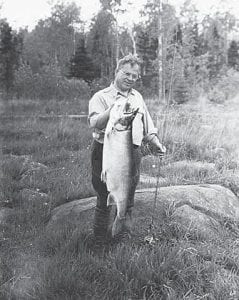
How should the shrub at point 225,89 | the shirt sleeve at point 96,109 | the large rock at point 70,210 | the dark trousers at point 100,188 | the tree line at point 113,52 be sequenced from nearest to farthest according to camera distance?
the shirt sleeve at point 96,109, the dark trousers at point 100,188, the large rock at point 70,210, the tree line at point 113,52, the shrub at point 225,89

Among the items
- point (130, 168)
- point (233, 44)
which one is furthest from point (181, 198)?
point (233, 44)

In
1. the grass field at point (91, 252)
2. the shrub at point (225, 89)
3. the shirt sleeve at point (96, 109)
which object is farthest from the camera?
the shrub at point (225, 89)

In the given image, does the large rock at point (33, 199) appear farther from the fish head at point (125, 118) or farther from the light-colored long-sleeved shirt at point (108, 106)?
the fish head at point (125, 118)

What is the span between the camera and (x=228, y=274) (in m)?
3.66

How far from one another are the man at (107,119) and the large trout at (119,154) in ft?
0.84

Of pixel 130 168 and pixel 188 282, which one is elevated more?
pixel 130 168

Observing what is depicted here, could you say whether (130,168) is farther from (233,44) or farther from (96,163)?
(233,44)

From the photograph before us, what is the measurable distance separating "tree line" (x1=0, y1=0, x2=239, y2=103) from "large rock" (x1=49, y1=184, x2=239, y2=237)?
25.3 ft

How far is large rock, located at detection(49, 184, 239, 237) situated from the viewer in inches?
186

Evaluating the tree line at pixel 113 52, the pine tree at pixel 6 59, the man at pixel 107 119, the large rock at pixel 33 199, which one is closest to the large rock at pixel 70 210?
the large rock at pixel 33 199

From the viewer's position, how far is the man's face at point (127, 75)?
142 inches

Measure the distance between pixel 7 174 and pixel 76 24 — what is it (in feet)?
141

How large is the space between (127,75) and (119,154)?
2.65ft

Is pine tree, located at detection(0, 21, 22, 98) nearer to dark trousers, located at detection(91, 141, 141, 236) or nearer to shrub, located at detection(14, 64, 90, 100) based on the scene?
shrub, located at detection(14, 64, 90, 100)
